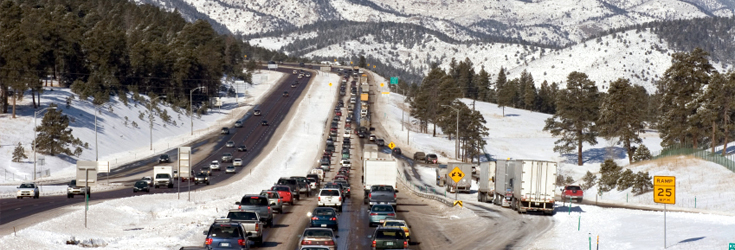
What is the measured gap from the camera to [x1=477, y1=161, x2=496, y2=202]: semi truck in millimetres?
68625

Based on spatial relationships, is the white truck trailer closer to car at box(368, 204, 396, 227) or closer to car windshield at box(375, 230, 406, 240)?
car at box(368, 204, 396, 227)

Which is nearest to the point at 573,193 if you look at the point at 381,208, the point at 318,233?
the point at 381,208

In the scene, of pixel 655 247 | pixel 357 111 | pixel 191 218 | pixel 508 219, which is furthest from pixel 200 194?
pixel 357 111

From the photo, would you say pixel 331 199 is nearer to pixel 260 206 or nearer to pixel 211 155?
pixel 260 206

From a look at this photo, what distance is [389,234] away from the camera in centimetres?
3425

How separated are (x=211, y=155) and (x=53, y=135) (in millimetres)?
22504

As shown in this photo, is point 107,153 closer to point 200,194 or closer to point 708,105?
point 200,194

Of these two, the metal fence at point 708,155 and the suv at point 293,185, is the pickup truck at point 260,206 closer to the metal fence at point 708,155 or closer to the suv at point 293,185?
the suv at point 293,185

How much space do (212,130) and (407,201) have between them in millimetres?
81295

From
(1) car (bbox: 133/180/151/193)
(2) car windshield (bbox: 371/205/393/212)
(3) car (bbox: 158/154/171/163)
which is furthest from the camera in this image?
(3) car (bbox: 158/154/171/163)

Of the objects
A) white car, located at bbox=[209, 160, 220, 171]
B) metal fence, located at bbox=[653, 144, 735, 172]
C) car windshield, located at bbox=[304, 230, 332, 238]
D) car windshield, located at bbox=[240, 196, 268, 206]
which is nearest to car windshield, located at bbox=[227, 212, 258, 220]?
car windshield, located at bbox=[304, 230, 332, 238]

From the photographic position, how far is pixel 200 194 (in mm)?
68500

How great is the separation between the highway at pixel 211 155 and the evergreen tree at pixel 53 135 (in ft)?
24.3

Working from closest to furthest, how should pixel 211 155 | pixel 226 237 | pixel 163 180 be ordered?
pixel 226 237
pixel 163 180
pixel 211 155
